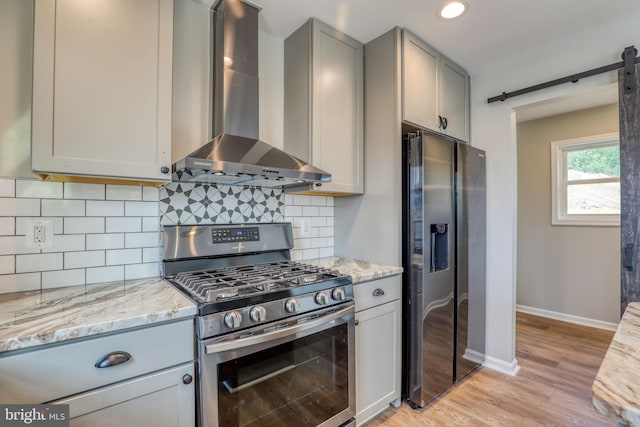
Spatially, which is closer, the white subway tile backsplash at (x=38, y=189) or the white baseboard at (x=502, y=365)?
the white subway tile backsplash at (x=38, y=189)

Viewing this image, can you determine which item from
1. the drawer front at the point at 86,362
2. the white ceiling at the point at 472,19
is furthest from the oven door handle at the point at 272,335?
the white ceiling at the point at 472,19

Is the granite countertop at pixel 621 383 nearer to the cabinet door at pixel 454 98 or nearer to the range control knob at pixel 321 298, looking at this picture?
the range control knob at pixel 321 298

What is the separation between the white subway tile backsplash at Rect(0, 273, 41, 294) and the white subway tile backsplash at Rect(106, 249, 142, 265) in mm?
272

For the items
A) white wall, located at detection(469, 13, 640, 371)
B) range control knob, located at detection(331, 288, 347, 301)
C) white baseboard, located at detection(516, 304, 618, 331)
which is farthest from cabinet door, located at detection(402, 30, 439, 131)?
white baseboard, located at detection(516, 304, 618, 331)

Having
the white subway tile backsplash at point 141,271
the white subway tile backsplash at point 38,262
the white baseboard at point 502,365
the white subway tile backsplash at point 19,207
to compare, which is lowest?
the white baseboard at point 502,365

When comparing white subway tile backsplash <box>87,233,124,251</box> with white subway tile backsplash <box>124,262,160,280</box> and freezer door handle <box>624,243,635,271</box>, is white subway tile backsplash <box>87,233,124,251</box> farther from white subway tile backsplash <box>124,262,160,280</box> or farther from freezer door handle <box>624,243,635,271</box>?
freezer door handle <box>624,243,635,271</box>

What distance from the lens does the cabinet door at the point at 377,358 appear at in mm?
1779

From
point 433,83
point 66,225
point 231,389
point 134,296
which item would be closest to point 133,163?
point 66,225

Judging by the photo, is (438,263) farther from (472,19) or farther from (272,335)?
(472,19)

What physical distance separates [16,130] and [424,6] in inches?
85.1

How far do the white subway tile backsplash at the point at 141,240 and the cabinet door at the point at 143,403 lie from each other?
752 millimetres

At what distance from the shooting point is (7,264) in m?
1.32

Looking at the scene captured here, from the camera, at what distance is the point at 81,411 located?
96cm

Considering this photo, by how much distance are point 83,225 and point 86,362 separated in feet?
2.50
